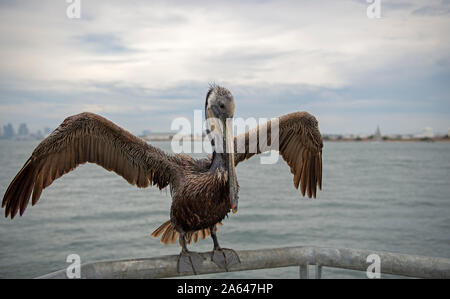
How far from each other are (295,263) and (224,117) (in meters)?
0.91

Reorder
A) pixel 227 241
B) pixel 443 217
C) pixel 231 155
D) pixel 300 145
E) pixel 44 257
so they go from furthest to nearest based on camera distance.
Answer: pixel 443 217, pixel 227 241, pixel 44 257, pixel 300 145, pixel 231 155

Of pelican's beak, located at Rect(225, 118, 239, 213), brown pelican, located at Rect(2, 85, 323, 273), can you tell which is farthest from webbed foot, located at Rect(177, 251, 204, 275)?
pelican's beak, located at Rect(225, 118, 239, 213)

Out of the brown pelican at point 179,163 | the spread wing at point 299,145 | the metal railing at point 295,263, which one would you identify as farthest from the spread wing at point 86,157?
the metal railing at point 295,263

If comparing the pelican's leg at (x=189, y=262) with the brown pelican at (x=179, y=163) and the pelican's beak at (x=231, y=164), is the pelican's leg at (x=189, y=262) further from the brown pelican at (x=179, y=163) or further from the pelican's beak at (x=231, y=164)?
the pelican's beak at (x=231, y=164)

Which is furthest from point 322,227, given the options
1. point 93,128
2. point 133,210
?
point 93,128

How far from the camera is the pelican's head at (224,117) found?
2531 mm

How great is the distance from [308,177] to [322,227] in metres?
15.7

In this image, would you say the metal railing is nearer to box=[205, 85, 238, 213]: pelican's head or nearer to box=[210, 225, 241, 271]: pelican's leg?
box=[210, 225, 241, 271]: pelican's leg

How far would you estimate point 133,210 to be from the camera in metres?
21.2

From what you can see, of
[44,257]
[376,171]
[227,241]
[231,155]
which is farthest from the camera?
[376,171]

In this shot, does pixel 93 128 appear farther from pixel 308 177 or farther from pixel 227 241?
pixel 227 241

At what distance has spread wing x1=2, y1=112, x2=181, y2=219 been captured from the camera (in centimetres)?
295

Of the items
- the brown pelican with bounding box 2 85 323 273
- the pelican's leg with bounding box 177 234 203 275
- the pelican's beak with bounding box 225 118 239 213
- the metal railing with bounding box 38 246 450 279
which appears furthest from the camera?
the brown pelican with bounding box 2 85 323 273

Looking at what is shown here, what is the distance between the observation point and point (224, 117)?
2582 millimetres
